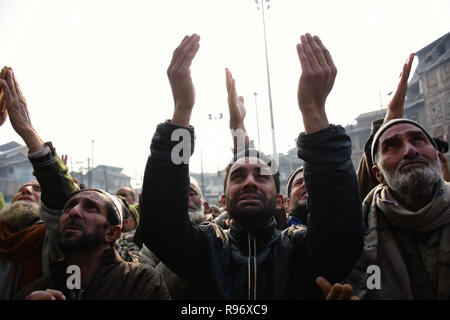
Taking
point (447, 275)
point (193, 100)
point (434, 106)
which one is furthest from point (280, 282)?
point (434, 106)

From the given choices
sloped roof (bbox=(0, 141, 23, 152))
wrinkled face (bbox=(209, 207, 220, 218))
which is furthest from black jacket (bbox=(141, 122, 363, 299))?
sloped roof (bbox=(0, 141, 23, 152))

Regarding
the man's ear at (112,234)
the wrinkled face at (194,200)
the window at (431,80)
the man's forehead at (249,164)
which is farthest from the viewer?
the window at (431,80)

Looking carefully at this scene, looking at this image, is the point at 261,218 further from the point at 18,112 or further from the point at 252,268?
the point at 18,112

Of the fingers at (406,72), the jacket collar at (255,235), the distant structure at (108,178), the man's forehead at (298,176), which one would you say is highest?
the distant structure at (108,178)

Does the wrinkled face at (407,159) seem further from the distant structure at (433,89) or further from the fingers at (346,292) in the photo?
the distant structure at (433,89)

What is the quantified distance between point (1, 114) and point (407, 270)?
4072 millimetres

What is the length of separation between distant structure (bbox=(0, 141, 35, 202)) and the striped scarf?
4448 cm

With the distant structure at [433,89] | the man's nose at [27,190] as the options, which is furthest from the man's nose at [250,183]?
the distant structure at [433,89]

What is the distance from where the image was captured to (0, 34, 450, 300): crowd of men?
188cm

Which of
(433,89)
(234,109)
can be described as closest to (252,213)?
(234,109)

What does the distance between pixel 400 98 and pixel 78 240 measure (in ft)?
10.7

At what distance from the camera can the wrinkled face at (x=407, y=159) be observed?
2217 mm

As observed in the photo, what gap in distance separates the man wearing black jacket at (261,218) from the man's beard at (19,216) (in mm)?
1872

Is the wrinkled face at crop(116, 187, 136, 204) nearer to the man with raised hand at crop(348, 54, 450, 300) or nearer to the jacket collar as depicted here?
the jacket collar
